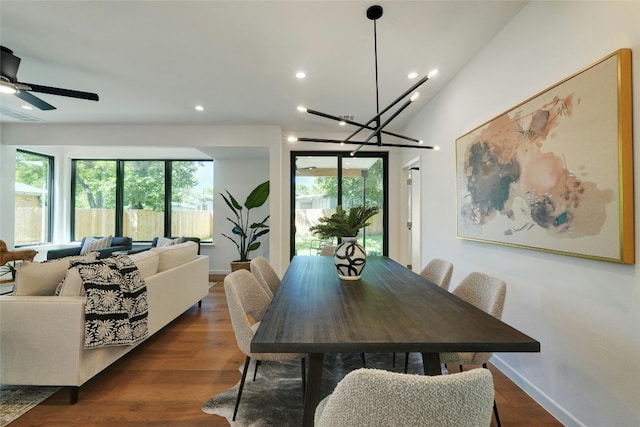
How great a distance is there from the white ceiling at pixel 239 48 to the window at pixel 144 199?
2.25 meters

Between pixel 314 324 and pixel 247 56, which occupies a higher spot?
pixel 247 56

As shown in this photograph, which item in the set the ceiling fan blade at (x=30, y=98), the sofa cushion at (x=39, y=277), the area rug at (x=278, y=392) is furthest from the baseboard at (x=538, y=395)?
the ceiling fan blade at (x=30, y=98)

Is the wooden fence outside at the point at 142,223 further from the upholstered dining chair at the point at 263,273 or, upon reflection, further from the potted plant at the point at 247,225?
the upholstered dining chair at the point at 263,273

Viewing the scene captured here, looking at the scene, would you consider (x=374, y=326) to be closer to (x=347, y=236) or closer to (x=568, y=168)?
(x=347, y=236)

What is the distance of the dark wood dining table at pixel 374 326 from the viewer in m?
1.03

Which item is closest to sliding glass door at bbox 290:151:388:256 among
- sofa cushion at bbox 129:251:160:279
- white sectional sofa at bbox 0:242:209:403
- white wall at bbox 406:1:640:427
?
white wall at bbox 406:1:640:427

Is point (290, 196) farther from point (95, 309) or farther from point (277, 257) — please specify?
point (95, 309)

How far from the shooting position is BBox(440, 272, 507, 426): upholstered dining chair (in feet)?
5.08

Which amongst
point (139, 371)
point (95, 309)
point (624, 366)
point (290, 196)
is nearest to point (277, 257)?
point (290, 196)

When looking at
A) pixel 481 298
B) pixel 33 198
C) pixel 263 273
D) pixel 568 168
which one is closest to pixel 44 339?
pixel 263 273

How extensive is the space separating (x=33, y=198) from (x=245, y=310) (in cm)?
644

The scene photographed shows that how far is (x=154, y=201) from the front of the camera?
243 inches

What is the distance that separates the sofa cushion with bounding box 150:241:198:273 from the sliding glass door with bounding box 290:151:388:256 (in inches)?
87.6

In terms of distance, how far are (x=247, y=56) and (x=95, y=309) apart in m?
2.44
